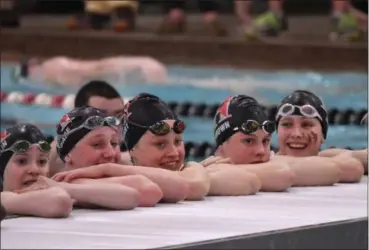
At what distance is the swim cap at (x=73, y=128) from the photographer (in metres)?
3.48

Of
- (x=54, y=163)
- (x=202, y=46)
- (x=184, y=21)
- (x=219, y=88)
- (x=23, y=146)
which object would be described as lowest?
(x=219, y=88)

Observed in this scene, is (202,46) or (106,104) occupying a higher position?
(106,104)

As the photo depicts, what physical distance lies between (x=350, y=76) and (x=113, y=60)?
2.66 m

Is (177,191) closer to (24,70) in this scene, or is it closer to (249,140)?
(249,140)

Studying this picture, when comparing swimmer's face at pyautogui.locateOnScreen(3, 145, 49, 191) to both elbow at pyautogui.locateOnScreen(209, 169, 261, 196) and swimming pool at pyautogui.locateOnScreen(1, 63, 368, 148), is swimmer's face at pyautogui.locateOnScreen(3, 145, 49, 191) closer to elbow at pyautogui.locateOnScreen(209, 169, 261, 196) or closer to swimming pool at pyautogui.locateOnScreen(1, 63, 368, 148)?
elbow at pyautogui.locateOnScreen(209, 169, 261, 196)

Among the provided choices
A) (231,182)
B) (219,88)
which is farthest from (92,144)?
(219,88)

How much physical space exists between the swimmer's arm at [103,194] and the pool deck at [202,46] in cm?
741

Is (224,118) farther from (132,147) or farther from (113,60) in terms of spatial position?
(113,60)

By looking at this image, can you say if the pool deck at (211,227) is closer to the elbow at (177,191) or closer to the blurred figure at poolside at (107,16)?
the elbow at (177,191)

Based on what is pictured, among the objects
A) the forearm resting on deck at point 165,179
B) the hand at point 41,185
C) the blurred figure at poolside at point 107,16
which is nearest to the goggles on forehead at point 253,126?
the forearm resting on deck at point 165,179

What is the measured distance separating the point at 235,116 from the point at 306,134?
0.39 metres

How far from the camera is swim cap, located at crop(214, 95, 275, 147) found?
380cm

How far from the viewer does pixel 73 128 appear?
3.49 m

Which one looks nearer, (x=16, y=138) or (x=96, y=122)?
(x=16, y=138)
